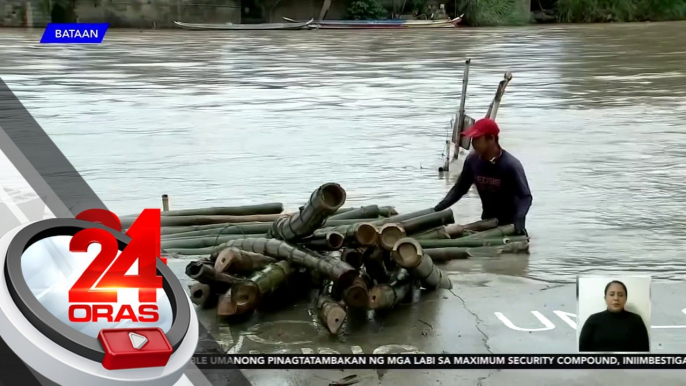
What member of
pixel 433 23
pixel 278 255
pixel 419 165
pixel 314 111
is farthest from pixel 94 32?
pixel 433 23

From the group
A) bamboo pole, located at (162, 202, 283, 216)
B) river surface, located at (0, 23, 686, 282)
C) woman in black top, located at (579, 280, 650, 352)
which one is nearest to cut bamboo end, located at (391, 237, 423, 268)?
woman in black top, located at (579, 280, 650, 352)

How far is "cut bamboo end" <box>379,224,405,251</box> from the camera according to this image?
591cm

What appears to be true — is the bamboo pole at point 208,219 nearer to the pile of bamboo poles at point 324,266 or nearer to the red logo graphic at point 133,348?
the pile of bamboo poles at point 324,266

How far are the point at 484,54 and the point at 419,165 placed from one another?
868 inches

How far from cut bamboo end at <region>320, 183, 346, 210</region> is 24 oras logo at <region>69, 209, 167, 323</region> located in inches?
152

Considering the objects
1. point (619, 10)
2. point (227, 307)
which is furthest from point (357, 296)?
point (619, 10)

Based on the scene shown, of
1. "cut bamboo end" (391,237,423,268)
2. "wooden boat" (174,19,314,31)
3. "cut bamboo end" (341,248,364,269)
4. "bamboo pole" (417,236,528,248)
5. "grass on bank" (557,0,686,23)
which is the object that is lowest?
"wooden boat" (174,19,314,31)

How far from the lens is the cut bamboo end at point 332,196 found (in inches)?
229

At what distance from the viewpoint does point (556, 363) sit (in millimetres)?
4820

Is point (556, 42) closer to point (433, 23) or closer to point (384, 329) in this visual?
point (433, 23)

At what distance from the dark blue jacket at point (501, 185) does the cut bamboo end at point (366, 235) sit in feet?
7.65

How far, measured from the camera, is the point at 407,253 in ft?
19.2

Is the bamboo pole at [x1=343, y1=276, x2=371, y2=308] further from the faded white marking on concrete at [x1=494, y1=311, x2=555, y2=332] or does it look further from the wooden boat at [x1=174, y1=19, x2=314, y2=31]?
the wooden boat at [x1=174, y1=19, x2=314, y2=31]

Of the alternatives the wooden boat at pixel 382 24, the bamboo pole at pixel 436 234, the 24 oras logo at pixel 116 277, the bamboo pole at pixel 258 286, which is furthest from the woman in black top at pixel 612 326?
the wooden boat at pixel 382 24
